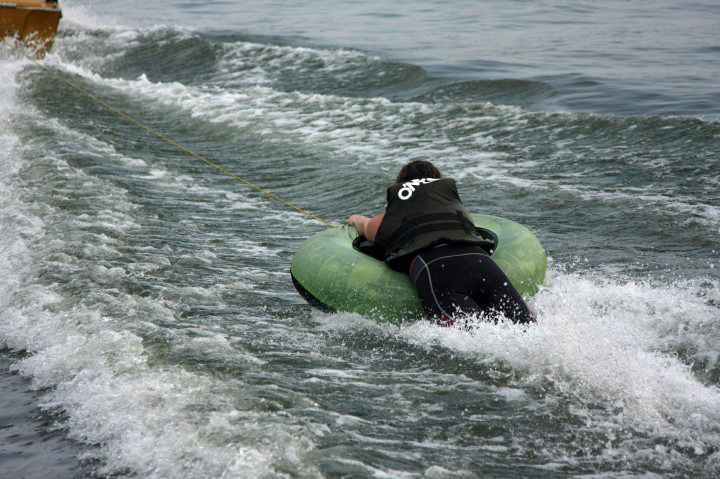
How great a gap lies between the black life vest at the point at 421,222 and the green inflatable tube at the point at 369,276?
0.55ft

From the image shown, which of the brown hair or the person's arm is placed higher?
the brown hair

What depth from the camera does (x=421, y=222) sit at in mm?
5137

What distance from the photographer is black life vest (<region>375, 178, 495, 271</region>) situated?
507 cm

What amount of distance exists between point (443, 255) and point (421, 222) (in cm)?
31

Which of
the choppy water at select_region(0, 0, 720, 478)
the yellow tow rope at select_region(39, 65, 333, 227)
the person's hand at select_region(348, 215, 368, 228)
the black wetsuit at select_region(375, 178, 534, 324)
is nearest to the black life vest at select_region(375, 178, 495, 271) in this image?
the black wetsuit at select_region(375, 178, 534, 324)

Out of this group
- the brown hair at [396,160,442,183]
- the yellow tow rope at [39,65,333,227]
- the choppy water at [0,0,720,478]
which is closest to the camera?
the choppy water at [0,0,720,478]

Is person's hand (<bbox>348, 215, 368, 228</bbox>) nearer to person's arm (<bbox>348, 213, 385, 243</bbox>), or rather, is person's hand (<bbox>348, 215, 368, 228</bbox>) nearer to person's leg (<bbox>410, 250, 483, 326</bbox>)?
person's arm (<bbox>348, 213, 385, 243</bbox>)

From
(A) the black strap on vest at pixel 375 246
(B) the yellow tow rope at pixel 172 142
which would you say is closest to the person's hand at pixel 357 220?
(A) the black strap on vest at pixel 375 246

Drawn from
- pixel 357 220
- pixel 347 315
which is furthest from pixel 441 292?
pixel 357 220

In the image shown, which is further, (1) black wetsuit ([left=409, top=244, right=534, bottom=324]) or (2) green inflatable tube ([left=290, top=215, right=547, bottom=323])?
(2) green inflatable tube ([left=290, top=215, right=547, bottom=323])

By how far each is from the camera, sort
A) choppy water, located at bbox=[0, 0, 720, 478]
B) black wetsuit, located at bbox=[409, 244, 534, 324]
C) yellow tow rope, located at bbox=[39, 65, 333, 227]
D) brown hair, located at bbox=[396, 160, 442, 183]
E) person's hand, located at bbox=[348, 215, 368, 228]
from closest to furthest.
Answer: choppy water, located at bbox=[0, 0, 720, 478] → black wetsuit, located at bbox=[409, 244, 534, 324] → brown hair, located at bbox=[396, 160, 442, 183] → person's hand, located at bbox=[348, 215, 368, 228] → yellow tow rope, located at bbox=[39, 65, 333, 227]

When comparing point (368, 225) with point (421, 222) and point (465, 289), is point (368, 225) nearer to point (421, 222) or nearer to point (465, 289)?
point (421, 222)

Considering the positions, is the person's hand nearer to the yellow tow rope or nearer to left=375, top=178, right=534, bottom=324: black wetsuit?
left=375, top=178, right=534, bottom=324: black wetsuit

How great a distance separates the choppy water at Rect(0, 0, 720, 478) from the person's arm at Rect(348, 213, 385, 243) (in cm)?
71
